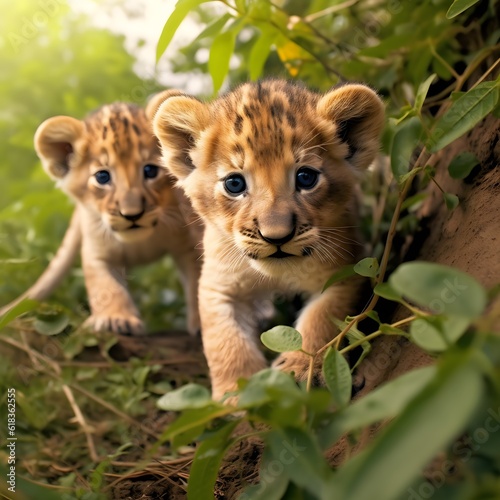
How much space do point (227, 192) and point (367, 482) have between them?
1266 mm

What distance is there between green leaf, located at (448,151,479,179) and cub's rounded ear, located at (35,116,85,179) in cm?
162

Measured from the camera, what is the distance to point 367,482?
0.74 metres

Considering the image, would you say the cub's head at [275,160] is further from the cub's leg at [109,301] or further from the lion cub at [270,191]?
the cub's leg at [109,301]

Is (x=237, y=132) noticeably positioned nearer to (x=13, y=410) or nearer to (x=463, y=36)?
(x=463, y=36)

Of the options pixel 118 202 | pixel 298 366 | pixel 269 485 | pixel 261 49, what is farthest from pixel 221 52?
pixel 269 485

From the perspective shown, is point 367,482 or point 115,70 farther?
point 115,70

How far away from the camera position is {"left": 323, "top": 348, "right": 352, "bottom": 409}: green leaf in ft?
3.63

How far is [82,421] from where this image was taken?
2.11 m

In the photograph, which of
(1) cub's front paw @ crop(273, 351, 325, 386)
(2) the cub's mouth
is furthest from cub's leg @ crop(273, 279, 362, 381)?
(2) the cub's mouth

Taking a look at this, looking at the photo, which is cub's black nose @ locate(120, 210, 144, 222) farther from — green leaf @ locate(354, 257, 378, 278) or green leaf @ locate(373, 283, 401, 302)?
green leaf @ locate(373, 283, 401, 302)

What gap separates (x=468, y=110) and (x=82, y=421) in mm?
1609

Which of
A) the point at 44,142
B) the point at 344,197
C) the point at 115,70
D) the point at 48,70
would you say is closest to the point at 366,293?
the point at 344,197

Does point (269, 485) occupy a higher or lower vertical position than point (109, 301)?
higher

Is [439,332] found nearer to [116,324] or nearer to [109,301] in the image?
[116,324]
